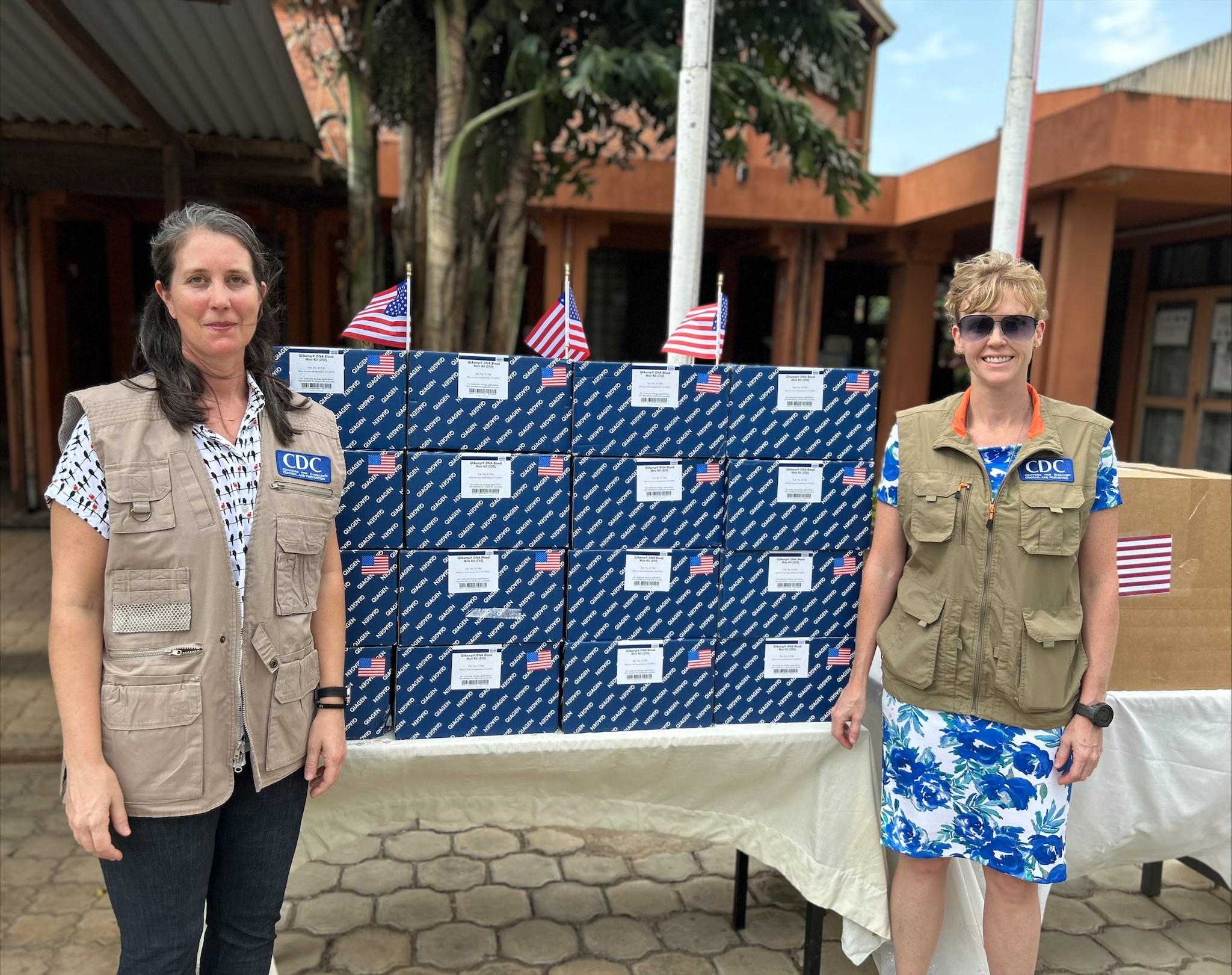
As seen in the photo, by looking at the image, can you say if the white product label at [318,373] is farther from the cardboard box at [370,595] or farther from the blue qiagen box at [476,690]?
the blue qiagen box at [476,690]

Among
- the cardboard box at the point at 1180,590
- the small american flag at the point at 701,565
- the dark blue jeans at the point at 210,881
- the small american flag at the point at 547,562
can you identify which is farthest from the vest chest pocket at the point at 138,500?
the cardboard box at the point at 1180,590

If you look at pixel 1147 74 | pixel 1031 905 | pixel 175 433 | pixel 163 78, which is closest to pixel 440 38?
pixel 163 78

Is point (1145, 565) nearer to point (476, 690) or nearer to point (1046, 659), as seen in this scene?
point (1046, 659)

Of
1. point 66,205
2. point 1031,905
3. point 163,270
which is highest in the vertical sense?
point 66,205

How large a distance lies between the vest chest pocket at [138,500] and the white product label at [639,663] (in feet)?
3.52

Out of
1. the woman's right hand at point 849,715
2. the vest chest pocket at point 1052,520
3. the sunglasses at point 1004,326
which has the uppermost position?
the sunglasses at point 1004,326

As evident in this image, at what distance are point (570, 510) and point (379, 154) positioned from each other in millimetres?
6815

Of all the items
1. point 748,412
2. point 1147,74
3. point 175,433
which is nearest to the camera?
point 175,433

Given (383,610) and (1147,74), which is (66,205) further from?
(1147,74)

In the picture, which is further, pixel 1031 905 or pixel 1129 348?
pixel 1129 348

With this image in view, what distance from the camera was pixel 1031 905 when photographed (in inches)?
80.0

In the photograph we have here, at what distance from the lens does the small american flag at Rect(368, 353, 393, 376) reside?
1.98m

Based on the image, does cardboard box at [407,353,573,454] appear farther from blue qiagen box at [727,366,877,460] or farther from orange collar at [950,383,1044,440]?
orange collar at [950,383,1044,440]

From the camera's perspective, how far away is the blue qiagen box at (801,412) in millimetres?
2160
